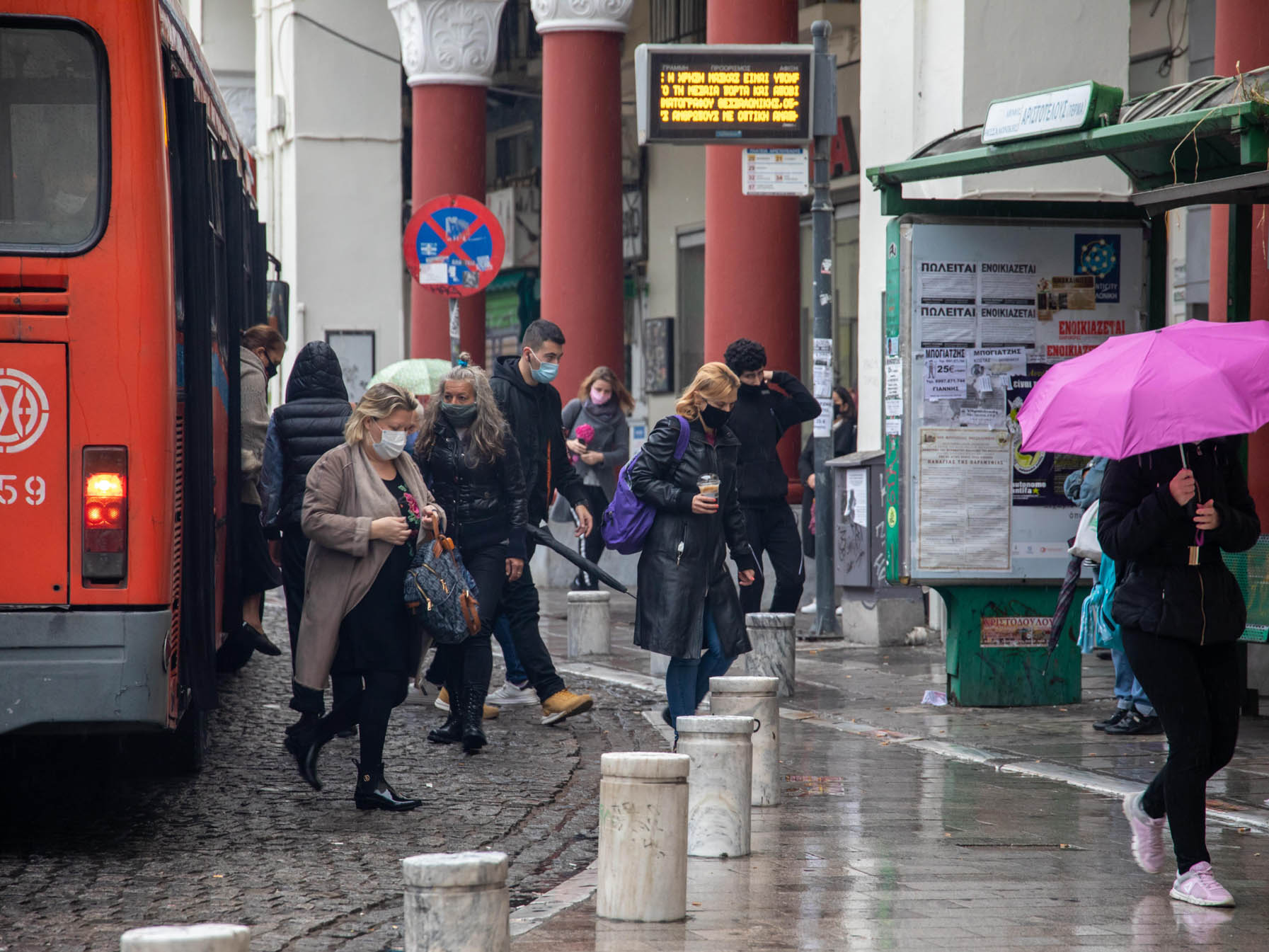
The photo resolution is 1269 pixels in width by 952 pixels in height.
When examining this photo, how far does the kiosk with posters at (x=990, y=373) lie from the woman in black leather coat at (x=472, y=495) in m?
2.17

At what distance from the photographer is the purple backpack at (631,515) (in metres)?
8.43

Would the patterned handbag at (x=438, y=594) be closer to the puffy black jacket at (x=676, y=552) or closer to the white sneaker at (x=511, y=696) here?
the puffy black jacket at (x=676, y=552)

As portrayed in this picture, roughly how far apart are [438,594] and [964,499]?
3.53 meters

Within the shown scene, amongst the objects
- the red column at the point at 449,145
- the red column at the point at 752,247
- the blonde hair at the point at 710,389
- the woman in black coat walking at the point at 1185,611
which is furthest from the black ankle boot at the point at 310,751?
the red column at the point at 449,145

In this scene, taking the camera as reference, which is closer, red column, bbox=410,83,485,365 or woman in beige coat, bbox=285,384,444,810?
woman in beige coat, bbox=285,384,444,810

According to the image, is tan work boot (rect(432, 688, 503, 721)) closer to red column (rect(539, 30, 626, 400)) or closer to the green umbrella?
the green umbrella

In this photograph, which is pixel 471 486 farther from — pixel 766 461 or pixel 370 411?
pixel 766 461

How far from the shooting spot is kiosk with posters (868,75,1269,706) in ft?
32.2

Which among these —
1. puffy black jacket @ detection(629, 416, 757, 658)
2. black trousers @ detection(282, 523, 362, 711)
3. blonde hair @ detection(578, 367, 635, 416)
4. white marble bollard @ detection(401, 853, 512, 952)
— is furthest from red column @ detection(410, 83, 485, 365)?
white marble bollard @ detection(401, 853, 512, 952)

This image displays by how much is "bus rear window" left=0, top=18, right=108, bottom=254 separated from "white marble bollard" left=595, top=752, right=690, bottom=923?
2565 millimetres

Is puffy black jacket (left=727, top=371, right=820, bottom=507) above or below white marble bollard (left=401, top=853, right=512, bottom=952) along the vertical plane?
above

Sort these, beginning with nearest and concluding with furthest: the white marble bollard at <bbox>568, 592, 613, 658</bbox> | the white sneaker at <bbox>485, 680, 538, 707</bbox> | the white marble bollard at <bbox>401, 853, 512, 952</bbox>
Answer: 1. the white marble bollard at <bbox>401, 853, 512, 952</bbox>
2. the white sneaker at <bbox>485, 680, 538, 707</bbox>
3. the white marble bollard at <bbox>568, 592, 613, 658</bbox>

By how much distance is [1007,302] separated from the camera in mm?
9875

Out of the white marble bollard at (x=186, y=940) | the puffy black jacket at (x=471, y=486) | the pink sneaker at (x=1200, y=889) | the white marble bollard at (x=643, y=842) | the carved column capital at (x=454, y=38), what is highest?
the carved column capital at (x=454, y=38)
